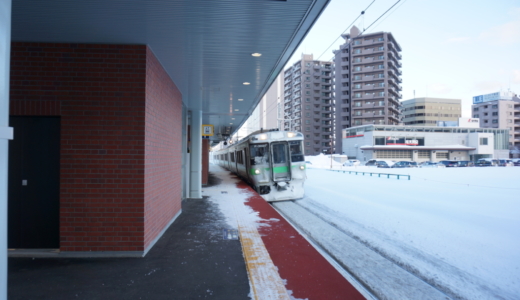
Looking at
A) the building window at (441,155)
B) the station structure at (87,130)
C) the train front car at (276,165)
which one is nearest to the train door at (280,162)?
the train front car at (276,165)

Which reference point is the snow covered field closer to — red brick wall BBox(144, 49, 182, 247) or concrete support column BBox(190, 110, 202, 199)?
concrete support column BBox(190, 110, 202, 199)

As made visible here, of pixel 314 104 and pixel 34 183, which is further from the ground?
pixel 314 104

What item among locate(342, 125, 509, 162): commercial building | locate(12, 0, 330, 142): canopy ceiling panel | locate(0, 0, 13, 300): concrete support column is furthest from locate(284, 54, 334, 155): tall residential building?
locate(0, 0, 13, 300): concrete support column

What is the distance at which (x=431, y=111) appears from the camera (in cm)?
10200

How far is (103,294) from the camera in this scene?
14.0ft

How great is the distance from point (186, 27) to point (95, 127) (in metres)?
2.41

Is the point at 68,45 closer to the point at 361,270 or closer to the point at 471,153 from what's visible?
the point at 361,270

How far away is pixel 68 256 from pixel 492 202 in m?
17.2

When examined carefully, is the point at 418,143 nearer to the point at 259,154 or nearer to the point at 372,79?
the point at 372,79

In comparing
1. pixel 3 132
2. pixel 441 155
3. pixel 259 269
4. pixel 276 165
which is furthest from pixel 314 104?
pixel 3 132

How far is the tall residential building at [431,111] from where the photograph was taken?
102m

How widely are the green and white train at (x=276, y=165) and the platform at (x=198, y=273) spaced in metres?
7.83

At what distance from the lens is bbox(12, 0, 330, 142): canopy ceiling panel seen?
4648 mm

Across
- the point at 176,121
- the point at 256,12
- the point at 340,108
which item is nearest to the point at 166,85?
the point at 176,121
